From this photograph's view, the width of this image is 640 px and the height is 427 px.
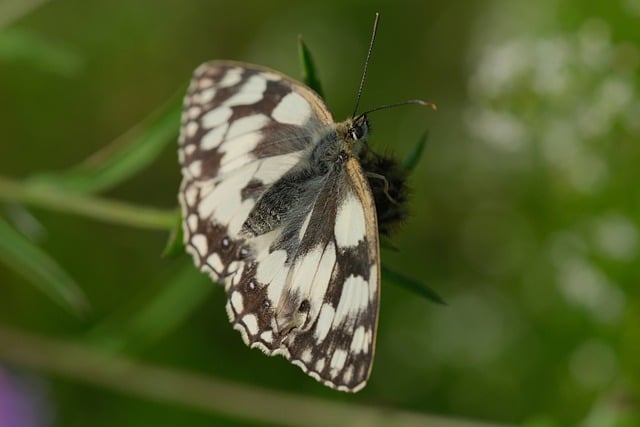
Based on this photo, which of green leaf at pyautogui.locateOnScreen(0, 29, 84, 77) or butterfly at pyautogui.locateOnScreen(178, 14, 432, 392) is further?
green leaf at pyautogui.locateOnScreen(0, 29, 84, 77)

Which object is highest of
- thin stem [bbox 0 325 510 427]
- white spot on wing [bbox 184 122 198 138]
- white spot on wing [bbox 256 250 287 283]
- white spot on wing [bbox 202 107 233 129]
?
white spot on wing [bbox 202 107 233 129]

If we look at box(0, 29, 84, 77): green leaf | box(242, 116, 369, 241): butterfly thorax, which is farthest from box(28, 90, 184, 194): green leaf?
box(242, 116, 369, 241): butterfly thorax

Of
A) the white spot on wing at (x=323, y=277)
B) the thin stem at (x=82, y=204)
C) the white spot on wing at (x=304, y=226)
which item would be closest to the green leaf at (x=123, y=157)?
the thin stem at (x=82, y=204)

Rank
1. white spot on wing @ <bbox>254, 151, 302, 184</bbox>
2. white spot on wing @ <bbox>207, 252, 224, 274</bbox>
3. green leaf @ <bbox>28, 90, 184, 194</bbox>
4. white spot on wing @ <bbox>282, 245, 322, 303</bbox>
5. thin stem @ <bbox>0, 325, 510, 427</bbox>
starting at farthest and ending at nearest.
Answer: thin stem @ <bbox>0, 325, 510, 427</bbox> < green leaf @ <bbox>28, 90, 184, 194</bbox> < white spot on wing @ <bbox>254, 151, 302, 184</bbox> < white spot on wing @ <bbox>207, 252, 224, 274</bbox> < white spot on wing @ <bbox>282, 245, 322, 303</bbox>

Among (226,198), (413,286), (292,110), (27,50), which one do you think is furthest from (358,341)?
(27,50)

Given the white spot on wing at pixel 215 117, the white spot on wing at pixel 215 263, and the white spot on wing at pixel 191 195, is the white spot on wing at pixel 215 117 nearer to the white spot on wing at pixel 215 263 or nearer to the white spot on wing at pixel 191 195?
the white spot on wing at pixel 191 195

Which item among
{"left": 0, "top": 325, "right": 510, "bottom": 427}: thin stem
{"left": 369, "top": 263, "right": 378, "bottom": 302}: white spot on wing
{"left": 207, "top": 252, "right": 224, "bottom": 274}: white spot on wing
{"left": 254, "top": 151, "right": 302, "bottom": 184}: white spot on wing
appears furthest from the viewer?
{"left": 0, "top": 325, "right": 510, "bottom": 427}: thin stem

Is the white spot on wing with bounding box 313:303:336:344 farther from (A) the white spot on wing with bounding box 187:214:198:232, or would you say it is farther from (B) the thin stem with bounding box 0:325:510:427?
(B) the thin stem with bounding box 0:325:510:427

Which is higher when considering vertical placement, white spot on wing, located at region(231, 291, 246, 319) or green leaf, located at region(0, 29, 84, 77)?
green leaf, located at region(0, 29, 84, 77)
